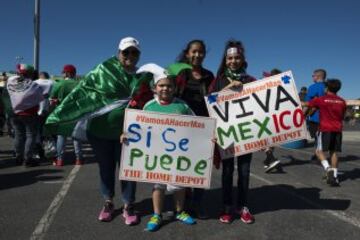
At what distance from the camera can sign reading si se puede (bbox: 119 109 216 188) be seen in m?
4.01

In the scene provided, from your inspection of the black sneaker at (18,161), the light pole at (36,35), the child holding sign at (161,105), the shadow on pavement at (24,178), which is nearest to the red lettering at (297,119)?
the child holding sign at (161,105)

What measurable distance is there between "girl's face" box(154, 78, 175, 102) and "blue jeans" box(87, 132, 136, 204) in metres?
0.72

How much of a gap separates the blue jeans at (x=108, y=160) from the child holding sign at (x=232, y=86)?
1.04 m

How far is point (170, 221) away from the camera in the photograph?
4.31 meters

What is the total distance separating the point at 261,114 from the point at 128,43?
164cm

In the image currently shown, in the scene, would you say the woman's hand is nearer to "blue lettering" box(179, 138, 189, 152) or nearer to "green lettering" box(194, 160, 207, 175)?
"blue lettering" box(179, 138, 189, 152)

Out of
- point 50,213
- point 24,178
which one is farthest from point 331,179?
point 24,178

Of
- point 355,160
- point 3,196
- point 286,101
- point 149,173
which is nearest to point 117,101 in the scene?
point 149,173

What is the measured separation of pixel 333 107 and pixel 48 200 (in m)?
4.77

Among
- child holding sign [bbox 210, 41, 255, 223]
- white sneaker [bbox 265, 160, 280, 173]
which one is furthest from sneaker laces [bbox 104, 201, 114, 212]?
white sneaker [bbox 265, 160, 280, 173]

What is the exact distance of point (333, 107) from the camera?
22.2ft

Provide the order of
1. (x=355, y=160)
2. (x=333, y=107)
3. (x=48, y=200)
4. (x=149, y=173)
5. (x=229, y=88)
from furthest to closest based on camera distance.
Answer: (x=355, y=160) → (x=333, y=107) → (x=48, y=200) → (x=229, y=88) → (x=149, y=173)

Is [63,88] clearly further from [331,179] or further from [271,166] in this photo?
[331,179]

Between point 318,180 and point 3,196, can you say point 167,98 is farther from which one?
point 318,180
